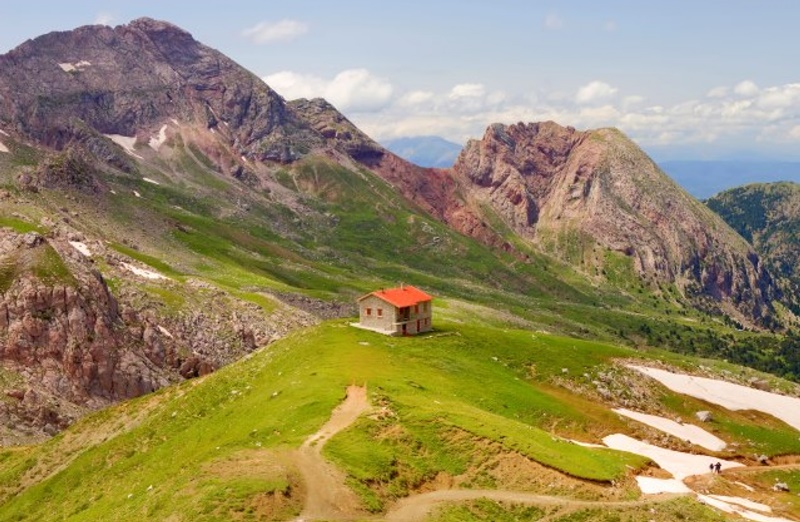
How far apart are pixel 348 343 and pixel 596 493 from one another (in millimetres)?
38694

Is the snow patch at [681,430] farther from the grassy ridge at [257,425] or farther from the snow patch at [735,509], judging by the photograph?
the snow patch at [735,509]

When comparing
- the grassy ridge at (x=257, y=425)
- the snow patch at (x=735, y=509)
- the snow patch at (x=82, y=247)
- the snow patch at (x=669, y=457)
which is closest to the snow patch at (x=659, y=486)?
the snow patch at (x=735, y=509)

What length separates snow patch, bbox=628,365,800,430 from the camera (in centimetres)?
9081

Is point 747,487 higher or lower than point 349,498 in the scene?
lower

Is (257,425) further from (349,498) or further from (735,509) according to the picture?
(735,509)

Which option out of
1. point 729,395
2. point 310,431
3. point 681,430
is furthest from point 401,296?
point 729,395

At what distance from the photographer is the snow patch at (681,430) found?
77.0m

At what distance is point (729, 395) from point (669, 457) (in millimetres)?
32659

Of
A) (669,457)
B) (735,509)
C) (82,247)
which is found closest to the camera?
(735,509)

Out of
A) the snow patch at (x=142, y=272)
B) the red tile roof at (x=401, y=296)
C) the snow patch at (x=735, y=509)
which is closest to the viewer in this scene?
the snow patch at (x=735, y=509)

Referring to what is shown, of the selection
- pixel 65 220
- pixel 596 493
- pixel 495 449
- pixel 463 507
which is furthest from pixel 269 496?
pixel 65 220

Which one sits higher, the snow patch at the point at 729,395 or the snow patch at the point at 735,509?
the snow patch at the point at 735,509

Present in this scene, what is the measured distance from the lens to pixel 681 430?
7950cm

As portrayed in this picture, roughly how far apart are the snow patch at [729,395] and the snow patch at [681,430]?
10478 mm
